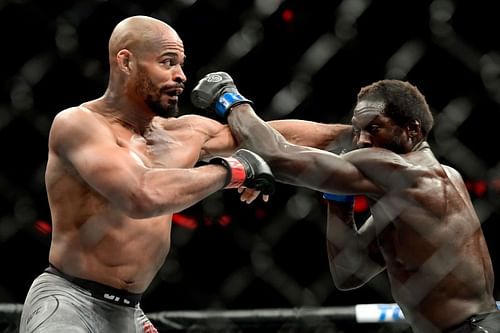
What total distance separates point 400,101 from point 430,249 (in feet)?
1.42

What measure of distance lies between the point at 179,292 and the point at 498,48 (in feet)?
6.40

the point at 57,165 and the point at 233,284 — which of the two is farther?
the point at 233,284

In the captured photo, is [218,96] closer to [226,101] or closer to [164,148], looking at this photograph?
[226,101]

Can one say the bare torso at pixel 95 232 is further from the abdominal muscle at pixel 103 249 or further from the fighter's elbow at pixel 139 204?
the fighter's elbow at pixel 139 204

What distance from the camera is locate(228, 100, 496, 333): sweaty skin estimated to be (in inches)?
85.8

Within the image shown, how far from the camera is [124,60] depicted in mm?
2137

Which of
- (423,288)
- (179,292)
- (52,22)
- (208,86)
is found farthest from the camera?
(179,292)

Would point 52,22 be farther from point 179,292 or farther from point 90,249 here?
point 90,249

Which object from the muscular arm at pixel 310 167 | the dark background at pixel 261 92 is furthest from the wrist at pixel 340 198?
the dark background at pixel 261 92

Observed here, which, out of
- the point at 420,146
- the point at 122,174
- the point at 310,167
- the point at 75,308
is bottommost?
the point at 75,308

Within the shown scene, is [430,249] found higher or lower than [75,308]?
higher

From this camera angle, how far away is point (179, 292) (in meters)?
4.10

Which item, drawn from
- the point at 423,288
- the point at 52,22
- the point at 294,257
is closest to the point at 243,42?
the point at 52,22

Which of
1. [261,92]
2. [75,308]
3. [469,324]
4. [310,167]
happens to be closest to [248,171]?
[310,167]
